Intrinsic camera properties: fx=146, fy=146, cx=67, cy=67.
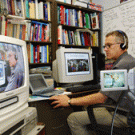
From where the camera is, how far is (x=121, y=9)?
95.7 inches

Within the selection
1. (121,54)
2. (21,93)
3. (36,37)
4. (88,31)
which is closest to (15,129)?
(21,93)

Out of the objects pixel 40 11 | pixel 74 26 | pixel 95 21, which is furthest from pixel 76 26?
pixel 40 11

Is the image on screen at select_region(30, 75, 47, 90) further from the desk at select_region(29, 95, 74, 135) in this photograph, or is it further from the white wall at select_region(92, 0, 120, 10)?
the white wall at select_region(92, 0, 120, 10)

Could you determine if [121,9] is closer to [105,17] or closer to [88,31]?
[105,17]

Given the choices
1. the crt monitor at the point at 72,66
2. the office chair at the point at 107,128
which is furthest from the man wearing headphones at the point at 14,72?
the crt monitor at the point at 72,66

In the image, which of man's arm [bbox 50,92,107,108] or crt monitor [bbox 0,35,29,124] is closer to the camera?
crt monitor [bbox 0,35,29,124]

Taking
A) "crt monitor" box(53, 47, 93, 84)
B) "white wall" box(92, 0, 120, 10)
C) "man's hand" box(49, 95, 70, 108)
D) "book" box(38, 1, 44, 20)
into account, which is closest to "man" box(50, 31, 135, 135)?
"man's hand" box(49, 95, 70, 108)

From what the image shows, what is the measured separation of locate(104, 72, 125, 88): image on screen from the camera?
0.73 m

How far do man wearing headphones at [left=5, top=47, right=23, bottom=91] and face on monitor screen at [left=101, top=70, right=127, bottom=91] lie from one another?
0.57 meters

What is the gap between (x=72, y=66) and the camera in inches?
67.7

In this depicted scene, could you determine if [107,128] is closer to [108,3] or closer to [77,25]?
[77,25]

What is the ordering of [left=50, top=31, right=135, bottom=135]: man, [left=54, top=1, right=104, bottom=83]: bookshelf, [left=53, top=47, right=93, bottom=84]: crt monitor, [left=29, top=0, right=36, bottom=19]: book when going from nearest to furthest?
1. [left=50, top=31, right=135, bottom=135]: man
2. [left=53, top=47, right=93, bottom=84]: crt monitor
3. [left=29, top=0, right=36, bottom=19]: book
4. [left=54, top=1, right=104, bottom=83]: bookshelf

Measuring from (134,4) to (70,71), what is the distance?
1.52m

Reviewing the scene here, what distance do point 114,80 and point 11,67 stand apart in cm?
64
